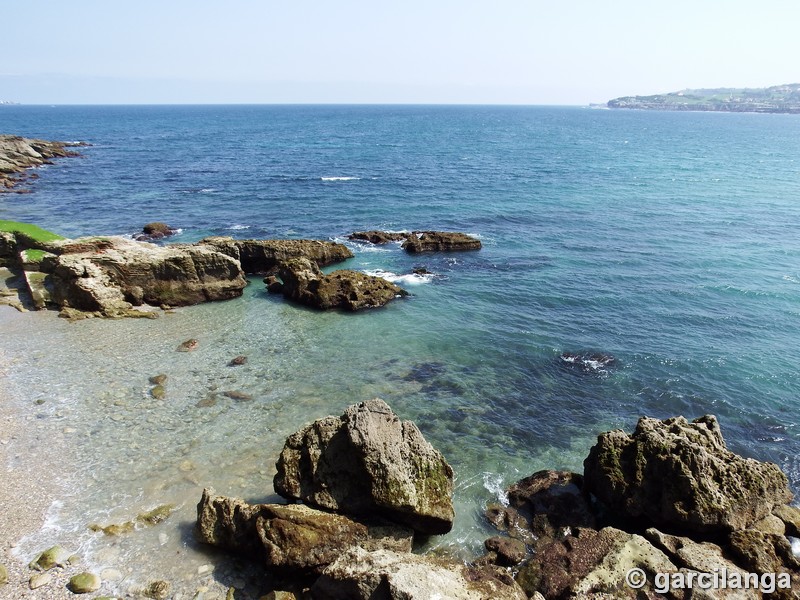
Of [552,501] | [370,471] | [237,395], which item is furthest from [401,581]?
[237,395]

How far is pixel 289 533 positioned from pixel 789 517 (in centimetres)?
1578

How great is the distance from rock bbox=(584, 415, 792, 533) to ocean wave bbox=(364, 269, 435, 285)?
78.5 feet

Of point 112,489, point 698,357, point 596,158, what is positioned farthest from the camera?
point 596,158

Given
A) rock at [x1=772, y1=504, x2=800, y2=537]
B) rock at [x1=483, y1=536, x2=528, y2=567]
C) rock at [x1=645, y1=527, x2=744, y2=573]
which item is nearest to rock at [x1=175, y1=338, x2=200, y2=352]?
rock at [x1=483, y1=536, x2=528, y2=567]

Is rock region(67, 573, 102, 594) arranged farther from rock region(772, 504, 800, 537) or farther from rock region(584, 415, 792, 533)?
rock region(772, 504, 800, 537)

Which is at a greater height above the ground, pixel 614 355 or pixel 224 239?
pixel 224 239

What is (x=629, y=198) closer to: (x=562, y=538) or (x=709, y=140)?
(x=562, y=538)

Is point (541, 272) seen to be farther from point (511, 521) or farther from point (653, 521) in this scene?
point (653, 521)

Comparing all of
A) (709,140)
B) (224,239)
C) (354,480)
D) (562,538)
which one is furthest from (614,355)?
(709,140)

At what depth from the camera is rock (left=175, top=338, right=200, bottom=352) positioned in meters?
28.0

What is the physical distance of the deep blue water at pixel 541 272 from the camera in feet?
80.2

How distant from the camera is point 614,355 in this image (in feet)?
95.1

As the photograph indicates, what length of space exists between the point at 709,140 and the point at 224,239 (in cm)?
17079

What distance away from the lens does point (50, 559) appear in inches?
571
